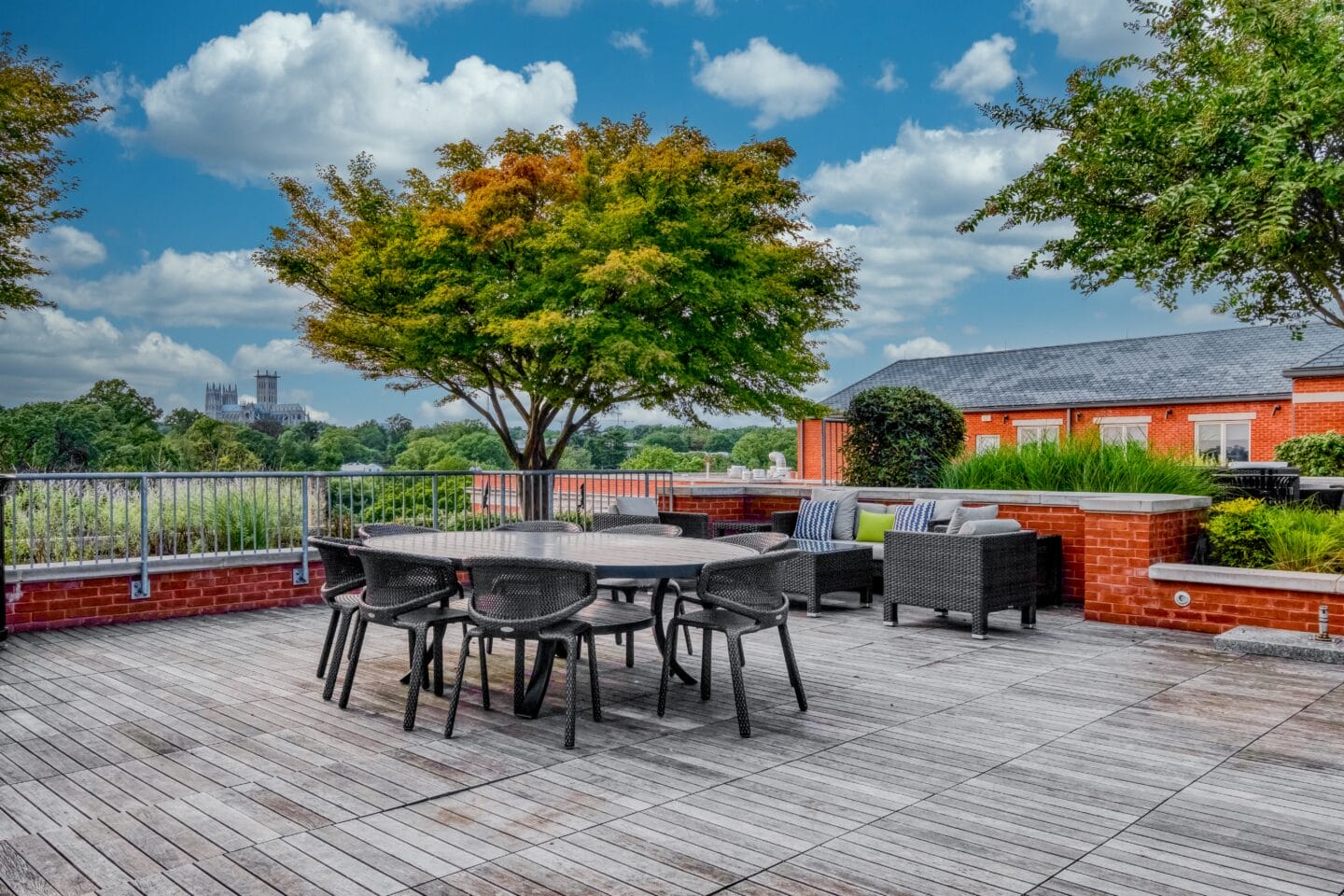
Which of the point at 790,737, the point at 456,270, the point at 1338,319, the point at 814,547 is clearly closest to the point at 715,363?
the point at 456,270

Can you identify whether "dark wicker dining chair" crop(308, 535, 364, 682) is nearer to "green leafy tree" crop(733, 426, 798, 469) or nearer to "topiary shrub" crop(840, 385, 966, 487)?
"topiary shrub" crop(840, 385, 966, 487)

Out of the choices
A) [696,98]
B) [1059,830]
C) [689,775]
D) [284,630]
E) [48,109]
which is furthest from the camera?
[696,98]

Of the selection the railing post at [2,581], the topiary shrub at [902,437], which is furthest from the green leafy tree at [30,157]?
the topiary shrub at [902,437]

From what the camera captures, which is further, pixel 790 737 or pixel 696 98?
pixel 696 98

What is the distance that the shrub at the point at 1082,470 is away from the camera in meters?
7.90

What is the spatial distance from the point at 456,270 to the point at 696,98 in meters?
8.55

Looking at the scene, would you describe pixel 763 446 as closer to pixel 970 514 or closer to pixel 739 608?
pixel 970 514

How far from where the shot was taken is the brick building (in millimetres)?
18906

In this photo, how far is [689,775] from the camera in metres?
3.48

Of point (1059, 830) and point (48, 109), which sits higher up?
point (48, 109)

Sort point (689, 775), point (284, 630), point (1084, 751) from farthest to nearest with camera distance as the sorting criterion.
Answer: point (284, 630) < point (1084, 751) < point (689, 775)

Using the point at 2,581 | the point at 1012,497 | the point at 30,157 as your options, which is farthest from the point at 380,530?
the point at 30,157

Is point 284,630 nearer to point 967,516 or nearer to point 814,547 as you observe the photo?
point 814,547

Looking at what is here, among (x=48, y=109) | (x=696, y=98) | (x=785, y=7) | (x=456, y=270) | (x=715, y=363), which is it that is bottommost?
(x=715, y=363)
